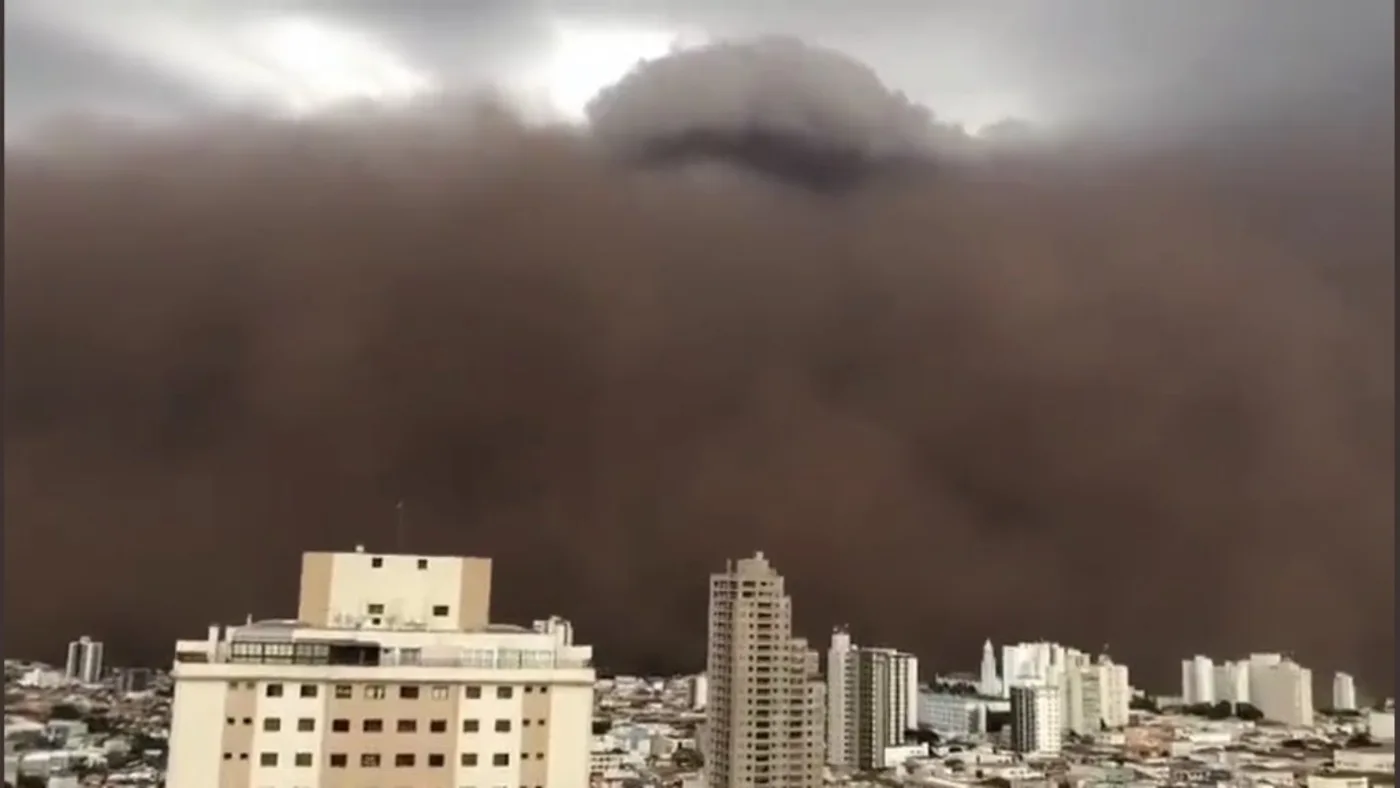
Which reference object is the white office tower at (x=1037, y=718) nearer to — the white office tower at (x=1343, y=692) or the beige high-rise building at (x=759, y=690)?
the beige high-rise building at (x=759, y=690)

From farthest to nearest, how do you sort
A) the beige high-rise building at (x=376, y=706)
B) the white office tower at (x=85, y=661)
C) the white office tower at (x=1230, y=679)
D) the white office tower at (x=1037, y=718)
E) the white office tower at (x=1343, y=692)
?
the white office tower at (x=1037, y=718)
the white office tower at (x=1230, y=679)
the white office tower at (x=1343, y=692)
the white office tower at (x=85, y=661)
the beige high-rise building at (x=376, y=706)

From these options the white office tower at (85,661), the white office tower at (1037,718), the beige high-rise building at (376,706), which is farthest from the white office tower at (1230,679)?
the white office tower at (85,661)

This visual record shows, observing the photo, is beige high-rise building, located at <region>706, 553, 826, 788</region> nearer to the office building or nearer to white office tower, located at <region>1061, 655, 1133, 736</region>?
the office building

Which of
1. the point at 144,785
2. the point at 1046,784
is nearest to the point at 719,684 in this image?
the point at 1046,784

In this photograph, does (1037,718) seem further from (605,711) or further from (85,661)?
(85,661)

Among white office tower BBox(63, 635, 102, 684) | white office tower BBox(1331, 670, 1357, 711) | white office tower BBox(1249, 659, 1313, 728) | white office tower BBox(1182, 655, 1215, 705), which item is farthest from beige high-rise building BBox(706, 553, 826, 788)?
white office tower BBox(63, 635, 102, 684)

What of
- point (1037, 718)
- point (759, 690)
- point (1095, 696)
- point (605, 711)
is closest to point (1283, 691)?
point (1095, 696)
